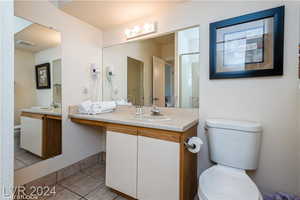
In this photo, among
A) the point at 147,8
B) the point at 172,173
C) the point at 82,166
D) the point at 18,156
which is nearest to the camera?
the point at 172,173

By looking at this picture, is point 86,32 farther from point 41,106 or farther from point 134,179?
point 134,179

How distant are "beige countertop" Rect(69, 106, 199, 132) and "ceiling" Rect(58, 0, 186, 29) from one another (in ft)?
3.84

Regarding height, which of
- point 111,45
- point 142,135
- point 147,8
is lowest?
point 142,135

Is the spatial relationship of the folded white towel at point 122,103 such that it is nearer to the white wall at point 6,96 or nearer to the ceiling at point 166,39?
the ceiling at point 166,39

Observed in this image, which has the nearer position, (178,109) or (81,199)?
(81,199)

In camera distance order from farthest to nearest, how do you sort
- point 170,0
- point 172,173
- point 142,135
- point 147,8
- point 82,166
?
point 82,166 < point 147,8 < point 170,0 < point 142,135 < point 172,173

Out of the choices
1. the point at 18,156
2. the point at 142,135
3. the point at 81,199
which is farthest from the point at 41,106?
the point at 142,135

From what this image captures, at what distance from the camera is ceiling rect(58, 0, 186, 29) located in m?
1.49

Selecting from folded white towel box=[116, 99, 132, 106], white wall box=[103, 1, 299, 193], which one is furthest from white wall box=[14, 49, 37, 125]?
white wall box=[103, 1, 299, 193]

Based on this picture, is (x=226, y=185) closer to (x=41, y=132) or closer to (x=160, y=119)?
(x=160, y=119)

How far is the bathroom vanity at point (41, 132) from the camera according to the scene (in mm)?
1406

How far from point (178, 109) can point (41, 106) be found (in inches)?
59.7

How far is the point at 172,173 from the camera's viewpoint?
1.09 m

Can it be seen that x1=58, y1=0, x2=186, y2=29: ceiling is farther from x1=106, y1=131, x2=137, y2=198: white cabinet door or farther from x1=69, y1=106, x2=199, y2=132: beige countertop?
x1=106, y1=131, x2=137, y2=198: white cabinet door
